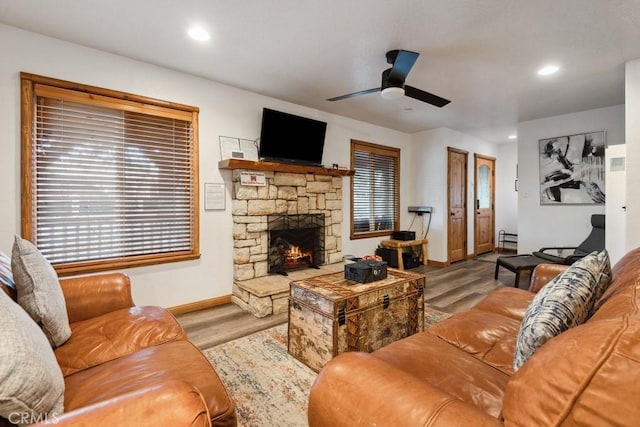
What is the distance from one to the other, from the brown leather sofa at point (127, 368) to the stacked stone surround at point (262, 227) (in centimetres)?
141

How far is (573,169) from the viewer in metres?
4.50

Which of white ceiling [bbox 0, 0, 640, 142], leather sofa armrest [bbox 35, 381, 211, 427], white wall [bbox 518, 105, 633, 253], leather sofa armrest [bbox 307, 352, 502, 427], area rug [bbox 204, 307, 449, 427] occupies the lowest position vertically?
area rug [bbox 204, 307, 449, 427]

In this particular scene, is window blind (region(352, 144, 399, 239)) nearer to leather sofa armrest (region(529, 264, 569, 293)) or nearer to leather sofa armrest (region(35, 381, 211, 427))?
leather sofa armrest (region(529, 264, 569, 293))

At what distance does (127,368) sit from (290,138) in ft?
10.0

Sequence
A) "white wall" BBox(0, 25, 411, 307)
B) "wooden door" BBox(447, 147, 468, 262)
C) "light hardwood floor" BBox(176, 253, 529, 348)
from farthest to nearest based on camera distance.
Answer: "wooden door" BBox(447, 147, 468, 262), "light hardwood floor" BBox(176, 253, 529, 348), "white wall" BBox(0, 25, 411, 307)

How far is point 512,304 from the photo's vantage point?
1.92m

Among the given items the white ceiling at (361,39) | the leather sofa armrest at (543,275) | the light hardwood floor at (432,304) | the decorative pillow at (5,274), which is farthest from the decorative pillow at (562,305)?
the decorative pillow at (5,274)

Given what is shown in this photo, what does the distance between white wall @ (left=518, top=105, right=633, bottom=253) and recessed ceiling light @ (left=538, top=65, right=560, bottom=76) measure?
1953 millimetres

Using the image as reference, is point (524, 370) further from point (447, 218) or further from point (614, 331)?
point (447, 218)

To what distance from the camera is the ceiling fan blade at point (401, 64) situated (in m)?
2.60

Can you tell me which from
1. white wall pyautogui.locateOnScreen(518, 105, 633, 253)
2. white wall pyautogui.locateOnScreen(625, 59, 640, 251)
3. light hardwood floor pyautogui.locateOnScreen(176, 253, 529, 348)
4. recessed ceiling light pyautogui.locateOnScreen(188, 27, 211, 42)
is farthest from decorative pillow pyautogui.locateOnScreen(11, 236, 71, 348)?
white wall pyautogui.locateOnScreen(518, 105, 633, 253)

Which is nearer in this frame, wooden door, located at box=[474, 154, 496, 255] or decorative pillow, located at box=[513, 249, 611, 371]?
decorative pillow, located at box=[513, 249, 611, 371]

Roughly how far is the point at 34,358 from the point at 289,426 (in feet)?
3.87

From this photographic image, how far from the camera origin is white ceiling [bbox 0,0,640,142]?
2.09 metres
